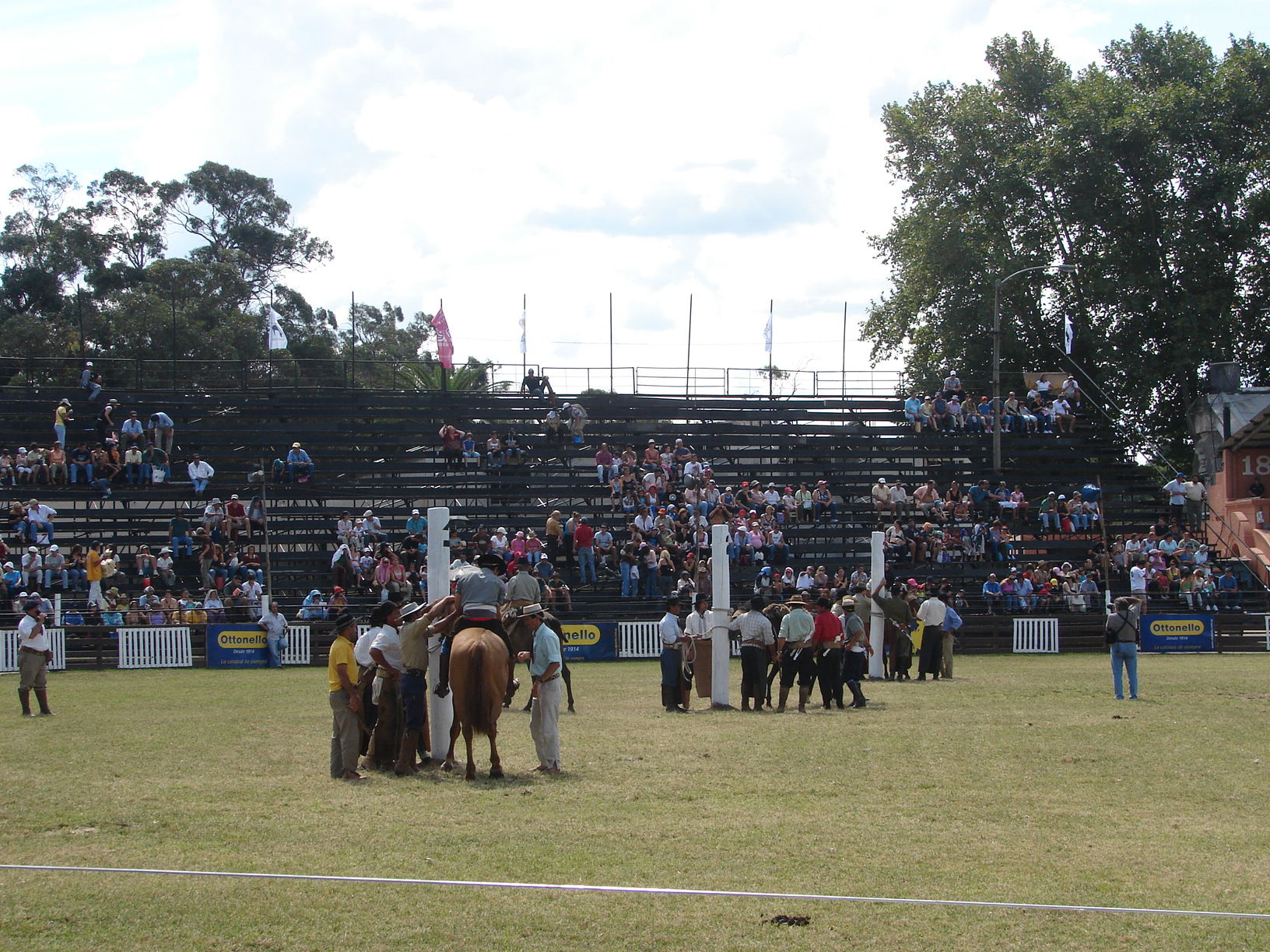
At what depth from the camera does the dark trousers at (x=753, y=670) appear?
18.8 meters

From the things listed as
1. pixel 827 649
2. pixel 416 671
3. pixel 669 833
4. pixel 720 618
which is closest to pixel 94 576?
pixel 720 618

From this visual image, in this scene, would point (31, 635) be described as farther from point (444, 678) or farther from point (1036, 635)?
point (1036, 635)

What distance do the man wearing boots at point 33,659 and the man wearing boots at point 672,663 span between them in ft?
27.8

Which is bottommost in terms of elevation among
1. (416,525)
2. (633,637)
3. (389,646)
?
(633,637)

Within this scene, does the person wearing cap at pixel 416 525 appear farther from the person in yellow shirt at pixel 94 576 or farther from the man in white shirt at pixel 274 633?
the person in yellow shirt at pixel 94 576

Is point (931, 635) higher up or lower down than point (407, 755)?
higher up

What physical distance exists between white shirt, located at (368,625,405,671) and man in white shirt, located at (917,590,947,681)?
12.8m

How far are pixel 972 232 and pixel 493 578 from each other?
145 ft

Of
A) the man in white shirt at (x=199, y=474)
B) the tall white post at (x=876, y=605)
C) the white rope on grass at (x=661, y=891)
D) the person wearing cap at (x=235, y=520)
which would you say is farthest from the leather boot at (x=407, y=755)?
the man in white shirt at (x=199, y=474)

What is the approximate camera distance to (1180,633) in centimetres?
3350

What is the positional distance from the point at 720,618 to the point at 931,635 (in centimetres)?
651

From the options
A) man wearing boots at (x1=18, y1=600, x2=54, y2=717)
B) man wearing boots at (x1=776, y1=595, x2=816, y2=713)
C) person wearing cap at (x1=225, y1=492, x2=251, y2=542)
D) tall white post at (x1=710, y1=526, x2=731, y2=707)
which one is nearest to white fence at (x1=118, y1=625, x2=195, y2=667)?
person wearing cap at (x1=225, y1=492, x2=251, y2=542)

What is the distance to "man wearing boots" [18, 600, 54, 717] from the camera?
1812 cm

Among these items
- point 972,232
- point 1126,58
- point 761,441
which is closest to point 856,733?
point 761,441
